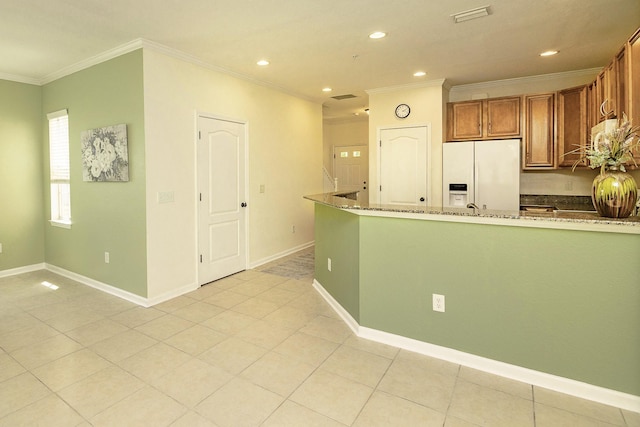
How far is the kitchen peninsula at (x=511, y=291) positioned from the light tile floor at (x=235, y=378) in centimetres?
14

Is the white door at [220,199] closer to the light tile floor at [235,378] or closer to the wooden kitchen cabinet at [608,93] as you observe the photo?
the light tile floor at [235,378]

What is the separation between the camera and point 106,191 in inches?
156

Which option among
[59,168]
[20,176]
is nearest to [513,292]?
[59,168]

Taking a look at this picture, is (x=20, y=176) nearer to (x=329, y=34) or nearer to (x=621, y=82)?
(x=329, y=34)

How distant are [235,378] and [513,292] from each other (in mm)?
1911

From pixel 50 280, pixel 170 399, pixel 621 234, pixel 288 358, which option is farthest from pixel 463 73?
pixel 50 280

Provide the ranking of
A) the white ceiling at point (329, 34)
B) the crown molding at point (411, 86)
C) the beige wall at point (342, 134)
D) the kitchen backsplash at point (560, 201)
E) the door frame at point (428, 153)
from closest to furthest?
the white ceiling at point (329, 34) < the kitchen backsplash at point (560, 201) < the crown molding at point (411, 86) < the door frame at point (428, 153) < the beige wall at point (342, 134)

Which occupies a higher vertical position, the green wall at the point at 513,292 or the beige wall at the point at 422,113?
the beige wall at the point at 422,113

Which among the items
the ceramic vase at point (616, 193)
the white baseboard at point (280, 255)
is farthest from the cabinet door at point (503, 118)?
the white baseboard at point (280, 255)

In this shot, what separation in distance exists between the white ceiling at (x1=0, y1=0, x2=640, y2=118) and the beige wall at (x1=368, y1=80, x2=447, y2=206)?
0.47m

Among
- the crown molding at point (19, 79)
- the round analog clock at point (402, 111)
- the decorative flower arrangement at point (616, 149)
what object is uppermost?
the crown molding at point (19, 79)

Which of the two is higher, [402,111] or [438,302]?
[402,111]

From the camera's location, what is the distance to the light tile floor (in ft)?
6.29

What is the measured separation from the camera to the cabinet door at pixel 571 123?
4195mm
